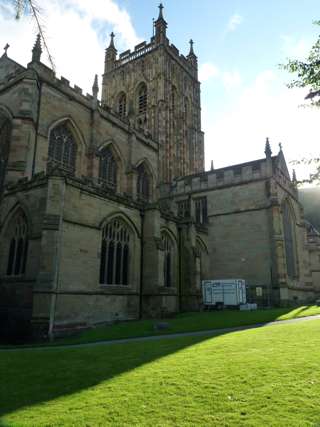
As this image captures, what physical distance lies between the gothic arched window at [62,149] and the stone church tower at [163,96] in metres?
17.2

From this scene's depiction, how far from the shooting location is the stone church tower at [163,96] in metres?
42.7

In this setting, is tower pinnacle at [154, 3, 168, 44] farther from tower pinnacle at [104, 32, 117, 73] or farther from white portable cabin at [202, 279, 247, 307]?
white portable cabin at [202, 279, 247, 307]

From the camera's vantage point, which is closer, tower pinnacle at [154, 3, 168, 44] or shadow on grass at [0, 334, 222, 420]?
shadow on grass at [0, 334, 222, 420]

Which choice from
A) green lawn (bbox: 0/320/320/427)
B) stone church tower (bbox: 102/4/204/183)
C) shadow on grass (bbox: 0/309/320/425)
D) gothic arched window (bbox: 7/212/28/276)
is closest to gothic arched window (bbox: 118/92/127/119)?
stone church tower (bbox: 102/4/204/183)

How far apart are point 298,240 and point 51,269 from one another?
87.6 feet

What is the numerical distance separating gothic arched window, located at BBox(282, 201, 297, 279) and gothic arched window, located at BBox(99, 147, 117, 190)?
16310 millimetres

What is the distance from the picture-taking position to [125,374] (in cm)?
661

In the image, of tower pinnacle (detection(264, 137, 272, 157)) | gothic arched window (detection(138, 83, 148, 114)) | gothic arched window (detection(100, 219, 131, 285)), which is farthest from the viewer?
gothic arched window (detection(138, 83, 148, 114))

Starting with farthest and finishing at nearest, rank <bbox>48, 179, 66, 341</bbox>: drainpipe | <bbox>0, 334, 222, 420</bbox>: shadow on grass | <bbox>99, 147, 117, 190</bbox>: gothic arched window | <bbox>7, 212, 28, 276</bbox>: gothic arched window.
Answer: <bbox>99, 147, 117, 190</bbox>: gothic arched window, <bbox>7, 212, 28, 276</bbox>: gothic arched window, <bbox>48, 179, 66, 341</bbox>: drainpipe, <bbox>0, 334, 222, 420</bbox>: shadow on grass

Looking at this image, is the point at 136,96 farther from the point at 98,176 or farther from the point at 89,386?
the point at 89,386

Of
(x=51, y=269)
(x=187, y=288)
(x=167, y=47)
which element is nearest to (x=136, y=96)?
(x=167, y=47)

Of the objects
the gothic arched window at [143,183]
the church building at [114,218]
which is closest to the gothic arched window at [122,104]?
the church building at [114,218]

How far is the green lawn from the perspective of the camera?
14.5 feet

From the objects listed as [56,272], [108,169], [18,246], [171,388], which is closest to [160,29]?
[108,169]
